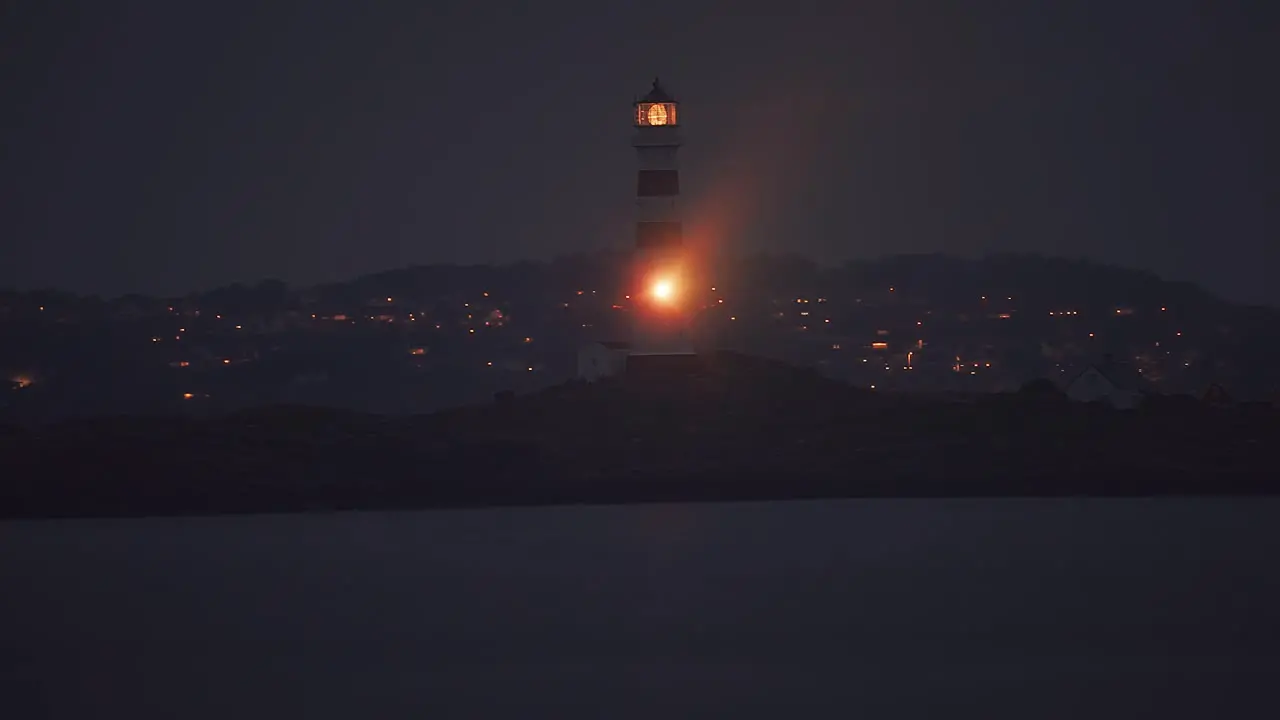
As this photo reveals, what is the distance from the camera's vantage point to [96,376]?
266 feet

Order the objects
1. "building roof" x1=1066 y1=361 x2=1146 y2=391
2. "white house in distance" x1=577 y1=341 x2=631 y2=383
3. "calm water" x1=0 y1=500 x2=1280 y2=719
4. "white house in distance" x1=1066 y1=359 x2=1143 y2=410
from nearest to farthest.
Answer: "calm water" x1=0 y1=500 x2=1280 y2=719
"white house in distance" x1=577 y1=341 x2=631 y2=383
"white house in distance" x1=1066 y1=359 x2=1143 y2=410
"building roof" x1=1066 y1=361 x2=1146 y2=391

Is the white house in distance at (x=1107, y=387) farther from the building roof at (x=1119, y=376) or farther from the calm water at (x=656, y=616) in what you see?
the calm water at (x=656, y=616)

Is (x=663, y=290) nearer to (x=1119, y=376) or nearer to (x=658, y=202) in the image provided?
(x=658, y=202)

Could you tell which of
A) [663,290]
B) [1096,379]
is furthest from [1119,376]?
[663,290]

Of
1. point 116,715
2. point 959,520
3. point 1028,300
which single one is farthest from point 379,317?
point 116,715

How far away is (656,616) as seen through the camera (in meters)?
31.3

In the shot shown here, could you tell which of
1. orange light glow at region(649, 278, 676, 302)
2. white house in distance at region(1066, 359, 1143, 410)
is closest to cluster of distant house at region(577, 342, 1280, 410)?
white house in distance at region(1066, 359, 1143, 410)

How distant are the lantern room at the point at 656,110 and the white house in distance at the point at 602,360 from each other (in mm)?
6462

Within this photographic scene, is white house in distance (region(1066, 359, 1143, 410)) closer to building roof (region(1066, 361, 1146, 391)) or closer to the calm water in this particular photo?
building roof (region(1066, 361, 1146, 391))

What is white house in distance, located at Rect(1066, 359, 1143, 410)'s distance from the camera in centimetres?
5630

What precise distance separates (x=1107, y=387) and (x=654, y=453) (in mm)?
13526

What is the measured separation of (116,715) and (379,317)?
67.8m

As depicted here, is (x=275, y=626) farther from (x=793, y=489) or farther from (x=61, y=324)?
(x=61, y=324)

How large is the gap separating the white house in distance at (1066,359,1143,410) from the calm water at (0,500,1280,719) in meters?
11.5
